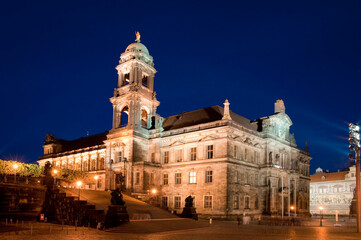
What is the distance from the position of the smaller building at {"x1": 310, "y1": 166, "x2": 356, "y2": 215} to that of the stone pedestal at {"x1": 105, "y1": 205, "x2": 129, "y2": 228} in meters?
78.5

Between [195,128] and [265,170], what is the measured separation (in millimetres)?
12913

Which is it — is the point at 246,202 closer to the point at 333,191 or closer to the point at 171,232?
the point at 171,232

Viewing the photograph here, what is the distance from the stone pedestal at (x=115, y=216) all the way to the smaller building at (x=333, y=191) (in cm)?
7847

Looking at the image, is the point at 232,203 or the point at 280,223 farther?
the point at 232,203

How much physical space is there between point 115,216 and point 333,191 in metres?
86.7

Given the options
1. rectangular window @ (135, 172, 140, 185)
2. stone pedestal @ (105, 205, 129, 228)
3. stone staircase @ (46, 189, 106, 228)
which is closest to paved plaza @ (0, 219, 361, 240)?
stone pedestal @ (105, 205, 129, 228)

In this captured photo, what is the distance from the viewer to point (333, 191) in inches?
3989

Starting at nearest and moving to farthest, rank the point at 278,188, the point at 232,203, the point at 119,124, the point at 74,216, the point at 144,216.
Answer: the point at 74,216 → the point at 144,216 → the point at 232,203 → the point at 278,188 → the point at 119,124

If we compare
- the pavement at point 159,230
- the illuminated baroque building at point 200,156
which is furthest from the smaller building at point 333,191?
the pavement at point 159,230

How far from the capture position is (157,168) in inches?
2235

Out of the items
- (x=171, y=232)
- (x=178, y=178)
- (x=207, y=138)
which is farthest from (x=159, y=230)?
(x=178, y=178)

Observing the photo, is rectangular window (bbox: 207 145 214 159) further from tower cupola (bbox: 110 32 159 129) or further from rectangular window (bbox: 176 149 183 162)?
tower cupola (bbox: 110 32 159 129)

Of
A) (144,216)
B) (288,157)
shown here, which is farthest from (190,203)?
(288,157)

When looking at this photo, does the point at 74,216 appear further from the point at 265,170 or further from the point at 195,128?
the point at 265,170
